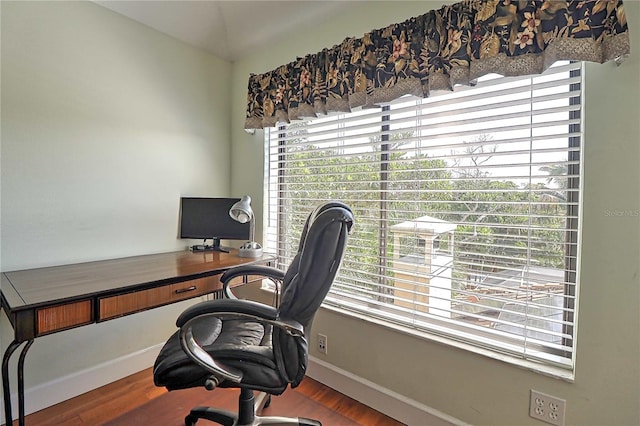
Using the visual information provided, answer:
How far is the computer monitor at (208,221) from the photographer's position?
2.26m

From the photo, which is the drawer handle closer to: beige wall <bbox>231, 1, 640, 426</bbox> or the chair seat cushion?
the chair seat cushion

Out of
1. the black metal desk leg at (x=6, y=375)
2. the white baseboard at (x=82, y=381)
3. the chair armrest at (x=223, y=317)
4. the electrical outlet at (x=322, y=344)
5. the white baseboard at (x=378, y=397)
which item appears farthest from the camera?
the electrical outlet at (x=322, y=344)

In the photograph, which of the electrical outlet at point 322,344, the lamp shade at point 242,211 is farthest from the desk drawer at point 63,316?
the electrical outlet at point 322,344

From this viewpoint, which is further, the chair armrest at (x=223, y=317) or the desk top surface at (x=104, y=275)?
the desk top surface at (x=104, y=275)

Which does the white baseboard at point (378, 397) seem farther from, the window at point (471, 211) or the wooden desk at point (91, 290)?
the wooden desk at point (91, 290)

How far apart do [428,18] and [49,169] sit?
83.0 inches

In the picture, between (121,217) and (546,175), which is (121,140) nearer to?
(121,217)

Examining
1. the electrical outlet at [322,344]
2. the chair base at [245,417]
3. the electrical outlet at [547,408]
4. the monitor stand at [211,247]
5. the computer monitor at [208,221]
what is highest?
the computer monitor at [208,221]

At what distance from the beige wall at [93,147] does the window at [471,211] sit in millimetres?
1135

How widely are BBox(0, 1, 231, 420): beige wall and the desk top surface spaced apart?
16cm

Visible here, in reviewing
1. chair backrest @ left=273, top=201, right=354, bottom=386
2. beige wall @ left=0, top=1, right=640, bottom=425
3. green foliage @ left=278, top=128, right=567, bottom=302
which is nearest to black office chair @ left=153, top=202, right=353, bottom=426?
chair backrest @ left=273, top=201, right=354, bottom=386

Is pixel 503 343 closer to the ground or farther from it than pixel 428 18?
closer to the ground

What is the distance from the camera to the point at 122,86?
2.00 metres

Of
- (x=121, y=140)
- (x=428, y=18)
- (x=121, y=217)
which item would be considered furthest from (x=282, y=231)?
(x=428, y=18)
